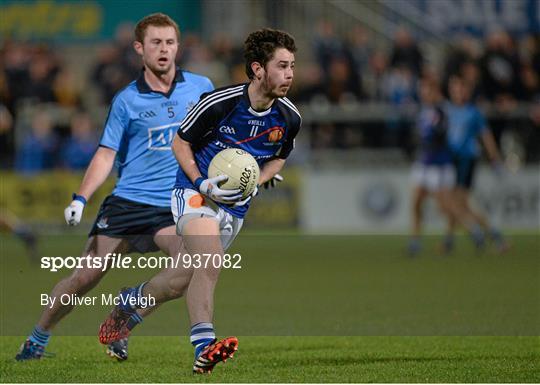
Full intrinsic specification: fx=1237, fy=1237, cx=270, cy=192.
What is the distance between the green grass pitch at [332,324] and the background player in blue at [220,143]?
1.79 ft

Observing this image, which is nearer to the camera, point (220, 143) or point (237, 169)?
point (237, 169)

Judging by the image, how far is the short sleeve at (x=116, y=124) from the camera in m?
9.02

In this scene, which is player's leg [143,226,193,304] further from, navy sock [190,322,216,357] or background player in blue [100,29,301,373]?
navy sock [190,322,216,357]

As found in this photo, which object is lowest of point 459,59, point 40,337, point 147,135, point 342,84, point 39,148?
point 40,337

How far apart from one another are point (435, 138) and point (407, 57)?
16.7 ft

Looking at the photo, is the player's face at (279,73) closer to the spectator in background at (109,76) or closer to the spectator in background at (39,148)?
the spectator in background at (39,148)

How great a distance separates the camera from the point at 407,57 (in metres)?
23.5

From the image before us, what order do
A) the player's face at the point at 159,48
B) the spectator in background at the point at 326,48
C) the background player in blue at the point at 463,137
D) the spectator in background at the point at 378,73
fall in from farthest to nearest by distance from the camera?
the spectator in background at the point at 326,48 → the spectator in background at the point at 378,73 → the background player in blue at the point at 463,137 → the player's face at the point at 159,48

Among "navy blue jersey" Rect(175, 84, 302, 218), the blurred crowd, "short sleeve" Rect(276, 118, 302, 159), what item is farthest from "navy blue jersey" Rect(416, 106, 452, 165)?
"navy blue jersey" Rect(175, 84, 302, 218)

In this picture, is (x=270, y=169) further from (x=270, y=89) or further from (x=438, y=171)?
(x=438, y=171)

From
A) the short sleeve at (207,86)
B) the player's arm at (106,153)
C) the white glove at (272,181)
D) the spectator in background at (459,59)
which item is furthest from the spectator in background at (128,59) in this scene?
the white glove at (272,181)

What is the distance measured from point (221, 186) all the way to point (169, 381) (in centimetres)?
128

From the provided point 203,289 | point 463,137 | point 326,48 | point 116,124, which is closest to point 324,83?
point 326,48

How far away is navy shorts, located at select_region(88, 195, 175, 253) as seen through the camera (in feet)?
29.5
